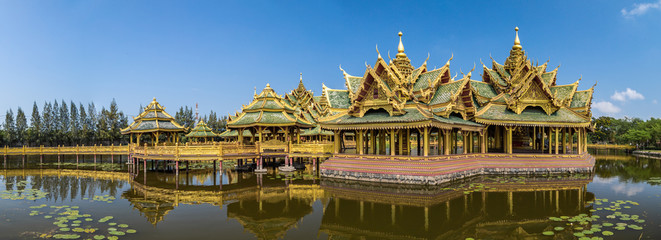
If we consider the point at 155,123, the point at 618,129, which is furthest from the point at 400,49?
the point at 618,129

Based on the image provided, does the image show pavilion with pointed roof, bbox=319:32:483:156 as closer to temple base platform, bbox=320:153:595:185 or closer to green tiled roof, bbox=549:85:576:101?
temple base platform, bbox=320:153:595:185

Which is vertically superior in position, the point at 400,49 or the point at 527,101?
the point at 400,49

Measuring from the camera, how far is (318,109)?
148ft

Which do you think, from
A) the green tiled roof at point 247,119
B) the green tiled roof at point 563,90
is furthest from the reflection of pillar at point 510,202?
the green tiled roof at point 247,119

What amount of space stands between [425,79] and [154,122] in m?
21.7

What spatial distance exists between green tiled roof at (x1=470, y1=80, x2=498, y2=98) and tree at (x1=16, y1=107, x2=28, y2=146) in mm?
79764

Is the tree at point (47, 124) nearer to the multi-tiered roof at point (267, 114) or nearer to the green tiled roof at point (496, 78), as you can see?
the multi-tiered roof at point (267, 114)

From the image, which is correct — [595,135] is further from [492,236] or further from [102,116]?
[102,116]

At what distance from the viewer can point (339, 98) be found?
25.9m

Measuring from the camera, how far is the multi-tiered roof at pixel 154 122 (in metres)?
29.2

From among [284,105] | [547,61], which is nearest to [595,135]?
[547,61]

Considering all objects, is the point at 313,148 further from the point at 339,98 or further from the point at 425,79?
the point at 425,79

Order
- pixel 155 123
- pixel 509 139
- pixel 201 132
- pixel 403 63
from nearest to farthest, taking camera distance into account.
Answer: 1. pixel 509 139
2. pixel 403 63
3. pixel 155 123
4. pixel 201 132

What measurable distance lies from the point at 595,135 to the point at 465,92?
231 ft
